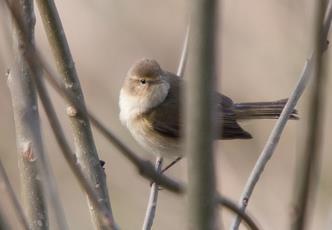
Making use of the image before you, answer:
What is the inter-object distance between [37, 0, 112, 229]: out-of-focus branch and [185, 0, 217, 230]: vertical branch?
811mm

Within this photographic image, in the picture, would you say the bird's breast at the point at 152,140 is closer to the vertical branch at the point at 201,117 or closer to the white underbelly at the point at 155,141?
the white underbelly at the point at 155,141

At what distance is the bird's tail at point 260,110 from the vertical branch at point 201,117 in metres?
2.55

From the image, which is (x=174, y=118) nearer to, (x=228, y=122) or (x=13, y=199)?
(x=228, y=122)

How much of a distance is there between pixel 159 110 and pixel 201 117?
257cm

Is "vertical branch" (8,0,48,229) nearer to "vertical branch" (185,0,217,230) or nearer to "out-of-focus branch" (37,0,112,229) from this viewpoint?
"out-of-focus branch" (37,0,112,229)

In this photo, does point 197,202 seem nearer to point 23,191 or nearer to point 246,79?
point 23,191

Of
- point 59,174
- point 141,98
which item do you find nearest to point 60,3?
point 59,174

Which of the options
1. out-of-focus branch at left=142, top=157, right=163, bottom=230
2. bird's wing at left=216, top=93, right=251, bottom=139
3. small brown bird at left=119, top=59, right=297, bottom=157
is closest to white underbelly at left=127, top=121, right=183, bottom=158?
small brown bird at left=119, top=59, right=297, bottom=157

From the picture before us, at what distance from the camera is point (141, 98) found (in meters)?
3.53

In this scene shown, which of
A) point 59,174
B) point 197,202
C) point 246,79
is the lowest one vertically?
point 59,174

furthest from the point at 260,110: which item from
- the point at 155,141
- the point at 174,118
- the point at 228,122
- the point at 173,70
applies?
the point at 173,70

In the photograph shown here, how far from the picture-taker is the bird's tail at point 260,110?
3.47 m

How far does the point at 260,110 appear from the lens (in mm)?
3545

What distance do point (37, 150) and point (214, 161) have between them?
0.54 metres
